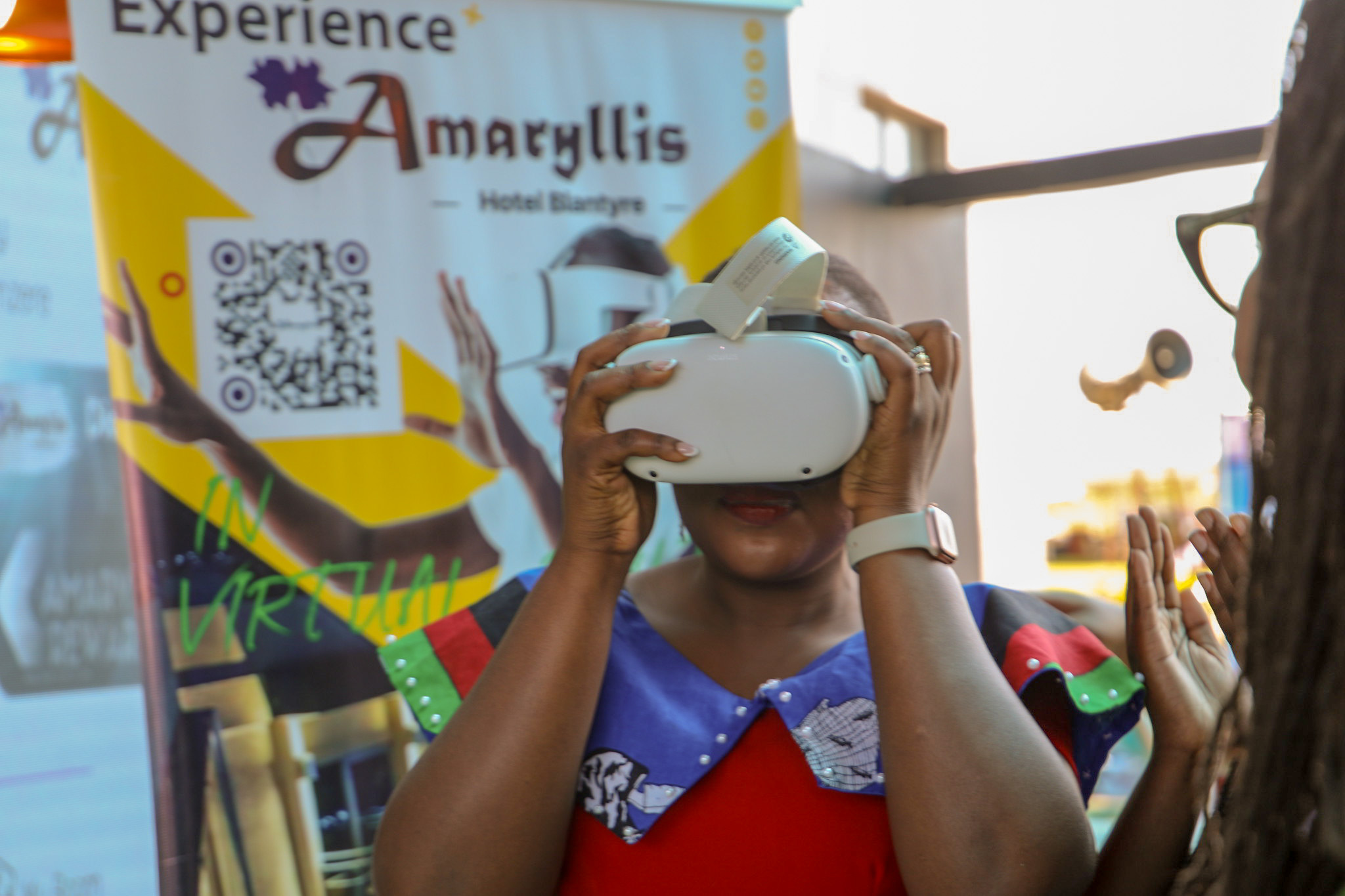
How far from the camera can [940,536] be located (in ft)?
3.25

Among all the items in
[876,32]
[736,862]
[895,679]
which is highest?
[876,32]

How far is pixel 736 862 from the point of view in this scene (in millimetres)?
967

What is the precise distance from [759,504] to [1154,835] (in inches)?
17.7

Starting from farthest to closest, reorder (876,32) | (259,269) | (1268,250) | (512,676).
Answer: (876,32) → (259,269) → (512,676) → (1268,250)

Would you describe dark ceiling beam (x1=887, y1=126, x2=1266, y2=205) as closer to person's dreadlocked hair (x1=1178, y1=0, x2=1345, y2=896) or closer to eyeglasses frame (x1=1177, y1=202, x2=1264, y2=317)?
eyeglasses frame (x1=1177, y1=202, x2=1264, y2=317)

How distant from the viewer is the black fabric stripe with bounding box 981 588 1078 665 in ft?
3.47

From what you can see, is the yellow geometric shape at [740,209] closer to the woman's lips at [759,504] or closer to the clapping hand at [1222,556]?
the woman's lips at [759,504]

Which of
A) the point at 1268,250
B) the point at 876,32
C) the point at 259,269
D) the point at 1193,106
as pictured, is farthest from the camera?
the point at 876,32

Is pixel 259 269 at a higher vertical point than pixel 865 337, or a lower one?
higher

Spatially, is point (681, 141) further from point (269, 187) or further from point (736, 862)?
point (736, 862)

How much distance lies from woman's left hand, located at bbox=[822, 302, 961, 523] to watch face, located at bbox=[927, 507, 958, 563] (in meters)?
0.01

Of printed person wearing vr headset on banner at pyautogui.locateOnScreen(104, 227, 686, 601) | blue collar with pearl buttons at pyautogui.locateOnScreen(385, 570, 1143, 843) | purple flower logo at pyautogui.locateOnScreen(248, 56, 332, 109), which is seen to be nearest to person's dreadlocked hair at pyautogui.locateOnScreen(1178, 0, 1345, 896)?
blue collar with pearl buttons at pyautogui.locateOnScreen(385, 570, 1143, 843)

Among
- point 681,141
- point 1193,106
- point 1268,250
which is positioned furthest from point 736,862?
point 1193,106

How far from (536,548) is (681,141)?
86 centimetres
